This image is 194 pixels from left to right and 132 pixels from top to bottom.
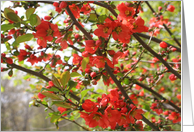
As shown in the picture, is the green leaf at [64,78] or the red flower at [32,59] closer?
the green leaf at [64,78]

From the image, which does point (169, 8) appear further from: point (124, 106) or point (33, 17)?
point (33, 17)

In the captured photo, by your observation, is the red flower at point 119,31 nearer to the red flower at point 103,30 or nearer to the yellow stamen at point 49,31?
the red flower at point 103,30

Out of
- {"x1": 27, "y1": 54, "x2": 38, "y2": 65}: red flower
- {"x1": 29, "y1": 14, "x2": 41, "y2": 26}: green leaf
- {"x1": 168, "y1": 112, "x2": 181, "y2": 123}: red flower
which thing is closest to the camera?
{"x1": 29, "y1": 14, "x2": 41, "y2": 26}: green leaf

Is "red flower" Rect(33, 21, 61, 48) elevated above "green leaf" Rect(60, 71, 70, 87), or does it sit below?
above

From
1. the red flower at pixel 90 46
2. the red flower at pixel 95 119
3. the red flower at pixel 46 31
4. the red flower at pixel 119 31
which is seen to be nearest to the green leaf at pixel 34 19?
the red flower at pixel 46 31

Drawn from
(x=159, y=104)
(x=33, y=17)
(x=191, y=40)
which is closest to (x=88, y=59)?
(x=33, y=17)

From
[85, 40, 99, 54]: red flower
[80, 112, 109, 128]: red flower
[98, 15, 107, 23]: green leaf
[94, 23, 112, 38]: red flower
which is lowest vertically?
[80, 112, 109, 128]: red flower

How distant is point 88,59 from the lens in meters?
0.76

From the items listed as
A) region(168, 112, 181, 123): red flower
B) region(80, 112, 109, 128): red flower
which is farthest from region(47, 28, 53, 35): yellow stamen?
region(168, 112, 181, 123): red flower

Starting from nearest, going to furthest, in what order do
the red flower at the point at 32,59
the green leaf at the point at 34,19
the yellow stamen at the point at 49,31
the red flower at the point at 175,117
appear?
the green leaf at the point at 34,19 < the yellow stamen at the point at 49,31 < the red flower at the point at 32,59 < the red flower at the point at 175,117

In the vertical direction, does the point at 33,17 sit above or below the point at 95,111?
above

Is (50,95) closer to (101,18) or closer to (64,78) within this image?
(64,78)

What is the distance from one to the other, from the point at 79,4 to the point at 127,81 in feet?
1.84

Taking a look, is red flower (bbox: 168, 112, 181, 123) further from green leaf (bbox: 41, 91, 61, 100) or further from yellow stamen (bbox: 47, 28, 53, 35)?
yellow stamen (bbox: 47, 28, 53, 35)
